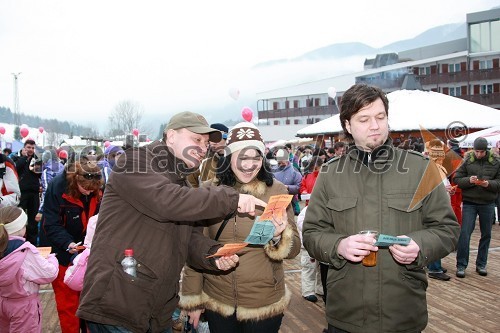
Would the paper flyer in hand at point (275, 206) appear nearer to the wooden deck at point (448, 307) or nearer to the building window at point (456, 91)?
the wooden deck at point (448, 307)

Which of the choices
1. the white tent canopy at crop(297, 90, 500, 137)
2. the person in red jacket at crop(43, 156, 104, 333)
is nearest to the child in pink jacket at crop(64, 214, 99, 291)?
the person in red jacket at crop(43, 156, 104, 333)

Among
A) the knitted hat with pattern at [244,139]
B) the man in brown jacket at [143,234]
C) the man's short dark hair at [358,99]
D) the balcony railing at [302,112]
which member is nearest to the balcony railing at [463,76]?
the balcony railing at [302,112]

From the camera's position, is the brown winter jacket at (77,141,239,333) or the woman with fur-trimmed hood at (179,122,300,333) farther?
the woman with fur-trimmed hood at (179,122,300,333)

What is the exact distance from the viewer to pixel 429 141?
746 centimetres

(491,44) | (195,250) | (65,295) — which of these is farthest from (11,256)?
(491,44)

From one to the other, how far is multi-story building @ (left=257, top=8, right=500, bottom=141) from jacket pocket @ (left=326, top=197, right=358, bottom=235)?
36599 mm

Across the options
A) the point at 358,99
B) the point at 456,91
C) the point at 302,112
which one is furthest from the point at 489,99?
the point at 358,99

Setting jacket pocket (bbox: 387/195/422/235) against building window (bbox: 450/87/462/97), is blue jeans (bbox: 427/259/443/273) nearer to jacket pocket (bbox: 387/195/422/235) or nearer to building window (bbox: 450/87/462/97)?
jacket pocket (bbox: 387/195/422/235)

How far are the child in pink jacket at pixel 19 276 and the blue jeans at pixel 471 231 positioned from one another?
6204mm

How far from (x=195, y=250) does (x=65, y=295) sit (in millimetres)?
2249

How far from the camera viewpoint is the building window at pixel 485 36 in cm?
4253

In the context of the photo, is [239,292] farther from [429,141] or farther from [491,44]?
[491,44]

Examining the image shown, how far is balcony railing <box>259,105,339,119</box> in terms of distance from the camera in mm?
50125

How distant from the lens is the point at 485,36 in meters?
43.4
